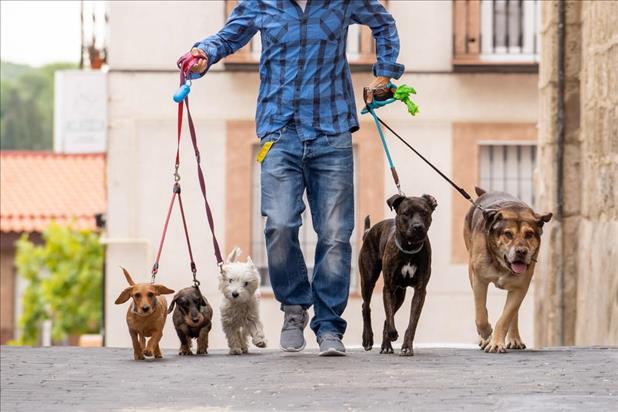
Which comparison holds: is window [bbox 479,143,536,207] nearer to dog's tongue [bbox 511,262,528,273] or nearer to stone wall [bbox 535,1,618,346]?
stone wall [bbox 535,1,618,346]

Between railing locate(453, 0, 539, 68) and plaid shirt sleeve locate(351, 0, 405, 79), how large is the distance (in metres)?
15.9

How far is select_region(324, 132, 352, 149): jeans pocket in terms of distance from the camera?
1055cm

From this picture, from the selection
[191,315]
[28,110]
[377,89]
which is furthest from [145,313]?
[28,110]

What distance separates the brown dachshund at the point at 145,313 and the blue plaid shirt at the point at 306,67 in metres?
1.14

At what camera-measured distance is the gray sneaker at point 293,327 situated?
10.7 metres

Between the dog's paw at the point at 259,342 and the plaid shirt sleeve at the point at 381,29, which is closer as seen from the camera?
the plaid shirt sleeve at the point at 381,29

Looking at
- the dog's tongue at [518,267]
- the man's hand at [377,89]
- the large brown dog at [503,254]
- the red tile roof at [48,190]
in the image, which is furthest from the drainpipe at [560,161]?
the red tile roof at [48,190]

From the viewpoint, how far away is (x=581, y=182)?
1669cm

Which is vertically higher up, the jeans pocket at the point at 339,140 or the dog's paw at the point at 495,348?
the jeans pocket at the point at 339,140

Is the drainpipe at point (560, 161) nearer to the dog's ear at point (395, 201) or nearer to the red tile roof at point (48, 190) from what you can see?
the dog's ear at point (395, 201)

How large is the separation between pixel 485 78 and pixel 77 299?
14374 millimetres

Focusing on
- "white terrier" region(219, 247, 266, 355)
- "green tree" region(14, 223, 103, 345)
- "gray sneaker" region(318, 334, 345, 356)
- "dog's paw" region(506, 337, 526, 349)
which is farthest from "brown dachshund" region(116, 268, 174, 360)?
"green tree" region(14, 223, 103, 345)

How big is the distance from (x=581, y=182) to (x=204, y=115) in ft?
35.6

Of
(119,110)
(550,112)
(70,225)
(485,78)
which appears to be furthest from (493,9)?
(70,225)
